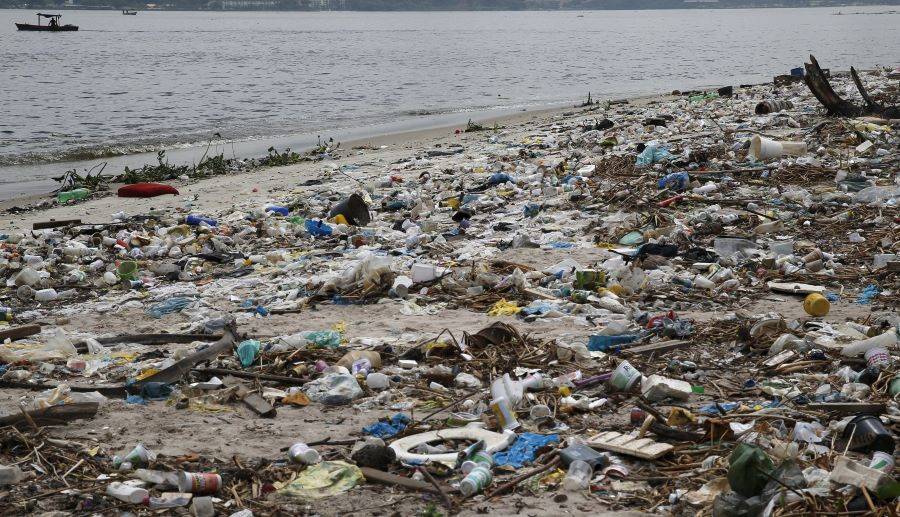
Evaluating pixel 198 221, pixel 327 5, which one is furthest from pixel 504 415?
pixel 327 5

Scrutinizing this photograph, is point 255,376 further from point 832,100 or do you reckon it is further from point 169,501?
point 832,100

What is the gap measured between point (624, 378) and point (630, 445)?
27.6 inches

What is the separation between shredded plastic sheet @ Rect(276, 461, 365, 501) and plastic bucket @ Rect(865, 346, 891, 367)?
244cm

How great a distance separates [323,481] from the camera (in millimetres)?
3379

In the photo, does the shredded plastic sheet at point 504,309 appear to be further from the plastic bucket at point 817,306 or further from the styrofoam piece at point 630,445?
the styrofoam piece at point 630,445

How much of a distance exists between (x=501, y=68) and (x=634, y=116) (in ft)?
65.8

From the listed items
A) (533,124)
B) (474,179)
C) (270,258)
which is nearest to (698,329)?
(270,258)

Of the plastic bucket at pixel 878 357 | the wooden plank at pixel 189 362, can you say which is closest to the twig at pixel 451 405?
the wooden plank at pixel 189 362

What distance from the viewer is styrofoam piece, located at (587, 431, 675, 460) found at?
3.41 meters

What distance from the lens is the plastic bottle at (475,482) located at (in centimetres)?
322

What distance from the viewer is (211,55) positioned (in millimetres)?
43125

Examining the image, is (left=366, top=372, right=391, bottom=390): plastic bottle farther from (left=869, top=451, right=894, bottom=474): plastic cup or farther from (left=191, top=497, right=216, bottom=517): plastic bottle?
(left=869, top=451, right=894, bottom=474): plastic cup

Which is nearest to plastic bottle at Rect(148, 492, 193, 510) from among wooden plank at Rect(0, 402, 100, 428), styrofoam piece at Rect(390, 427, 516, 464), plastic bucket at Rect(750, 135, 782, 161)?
styrofoam piece at Rect(390, 427, 516, 464)

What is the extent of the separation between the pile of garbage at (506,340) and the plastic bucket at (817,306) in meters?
0.01
